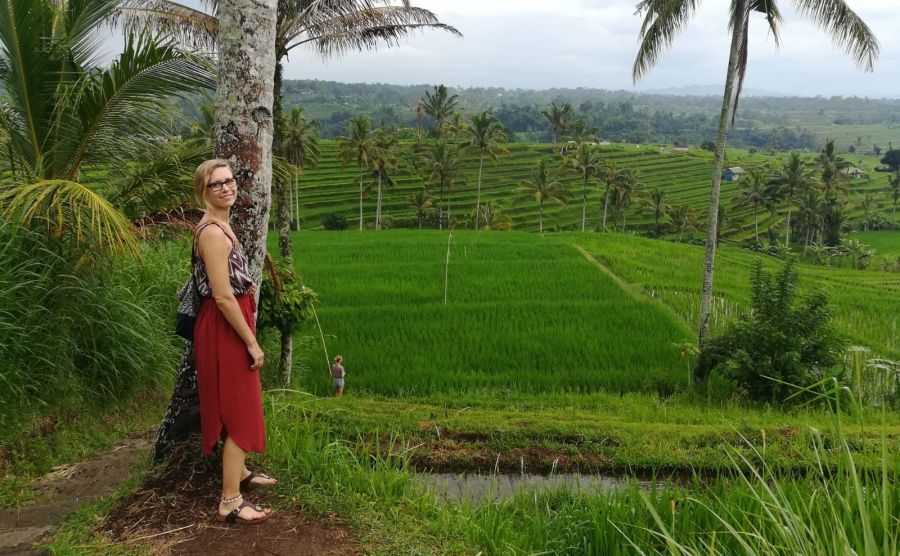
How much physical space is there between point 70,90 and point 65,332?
5.66 feet

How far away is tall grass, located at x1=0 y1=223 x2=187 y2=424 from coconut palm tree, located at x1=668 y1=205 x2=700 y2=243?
120 feet

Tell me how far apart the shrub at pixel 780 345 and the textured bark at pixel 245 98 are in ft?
19.6

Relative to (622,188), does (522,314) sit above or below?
below

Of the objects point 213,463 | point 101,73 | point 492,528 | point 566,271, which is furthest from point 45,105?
point 566,271

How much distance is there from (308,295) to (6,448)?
2.64m

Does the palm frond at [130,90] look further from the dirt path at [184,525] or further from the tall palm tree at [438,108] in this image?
the tall palm tree at [438,108]

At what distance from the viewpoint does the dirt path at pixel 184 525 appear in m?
2.72

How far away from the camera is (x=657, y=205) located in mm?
39312

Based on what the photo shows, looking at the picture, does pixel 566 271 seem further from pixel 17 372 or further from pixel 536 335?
pixel 17 372

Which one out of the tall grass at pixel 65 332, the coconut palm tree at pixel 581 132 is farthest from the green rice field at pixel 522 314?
the coconut palm tree at pixel 581 132

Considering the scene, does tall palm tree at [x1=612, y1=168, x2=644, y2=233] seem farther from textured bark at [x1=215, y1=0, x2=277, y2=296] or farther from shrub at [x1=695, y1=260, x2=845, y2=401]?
textured bark at [x1=215, y1=0, x2=277, y2=296]

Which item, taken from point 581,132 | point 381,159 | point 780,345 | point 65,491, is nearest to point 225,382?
point 65,491

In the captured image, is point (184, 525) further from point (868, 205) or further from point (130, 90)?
point (868, 205)

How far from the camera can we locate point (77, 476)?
3.78 m
